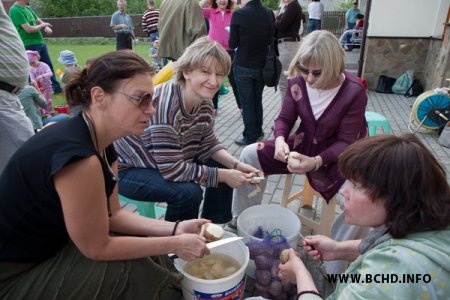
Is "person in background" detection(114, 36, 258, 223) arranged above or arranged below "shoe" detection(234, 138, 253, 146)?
above

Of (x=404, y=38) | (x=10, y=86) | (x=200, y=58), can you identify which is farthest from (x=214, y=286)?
(x=404, y=38)

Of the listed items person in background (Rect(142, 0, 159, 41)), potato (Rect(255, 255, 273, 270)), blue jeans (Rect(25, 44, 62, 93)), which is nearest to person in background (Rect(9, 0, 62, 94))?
blue jeans (Rect(25, 44, 62, 93))

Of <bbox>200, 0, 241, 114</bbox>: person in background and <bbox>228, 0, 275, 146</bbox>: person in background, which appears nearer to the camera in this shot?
<bbox>228, 0, 275, 146</bbox>: person in background

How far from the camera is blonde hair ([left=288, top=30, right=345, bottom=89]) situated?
7.03 feet

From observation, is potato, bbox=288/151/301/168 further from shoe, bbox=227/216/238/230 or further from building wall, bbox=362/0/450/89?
building wall, bbox=362/0/450/89

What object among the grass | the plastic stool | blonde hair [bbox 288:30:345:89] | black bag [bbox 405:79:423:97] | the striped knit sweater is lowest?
the grass

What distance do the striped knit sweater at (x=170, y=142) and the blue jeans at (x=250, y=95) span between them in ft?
6.83

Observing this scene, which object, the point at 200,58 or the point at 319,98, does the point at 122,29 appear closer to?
the point at 200,58

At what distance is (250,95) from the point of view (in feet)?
14.2

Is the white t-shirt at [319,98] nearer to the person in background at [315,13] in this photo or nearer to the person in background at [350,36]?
the person in background at [315,13]

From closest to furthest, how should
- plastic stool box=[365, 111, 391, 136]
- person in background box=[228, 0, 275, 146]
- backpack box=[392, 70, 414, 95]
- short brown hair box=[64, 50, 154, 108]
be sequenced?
short brown hair box=[64, 50, 154, 108]
plastic stool box=[365, 111, 391, 136]
person in background box=[228, 0, 275, 146]
backpack box=[392, 70, 414, 95]

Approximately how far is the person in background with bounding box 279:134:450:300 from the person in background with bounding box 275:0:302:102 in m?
3.85

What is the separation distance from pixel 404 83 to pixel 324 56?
6.16 meters

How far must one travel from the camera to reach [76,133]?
4.24ft
